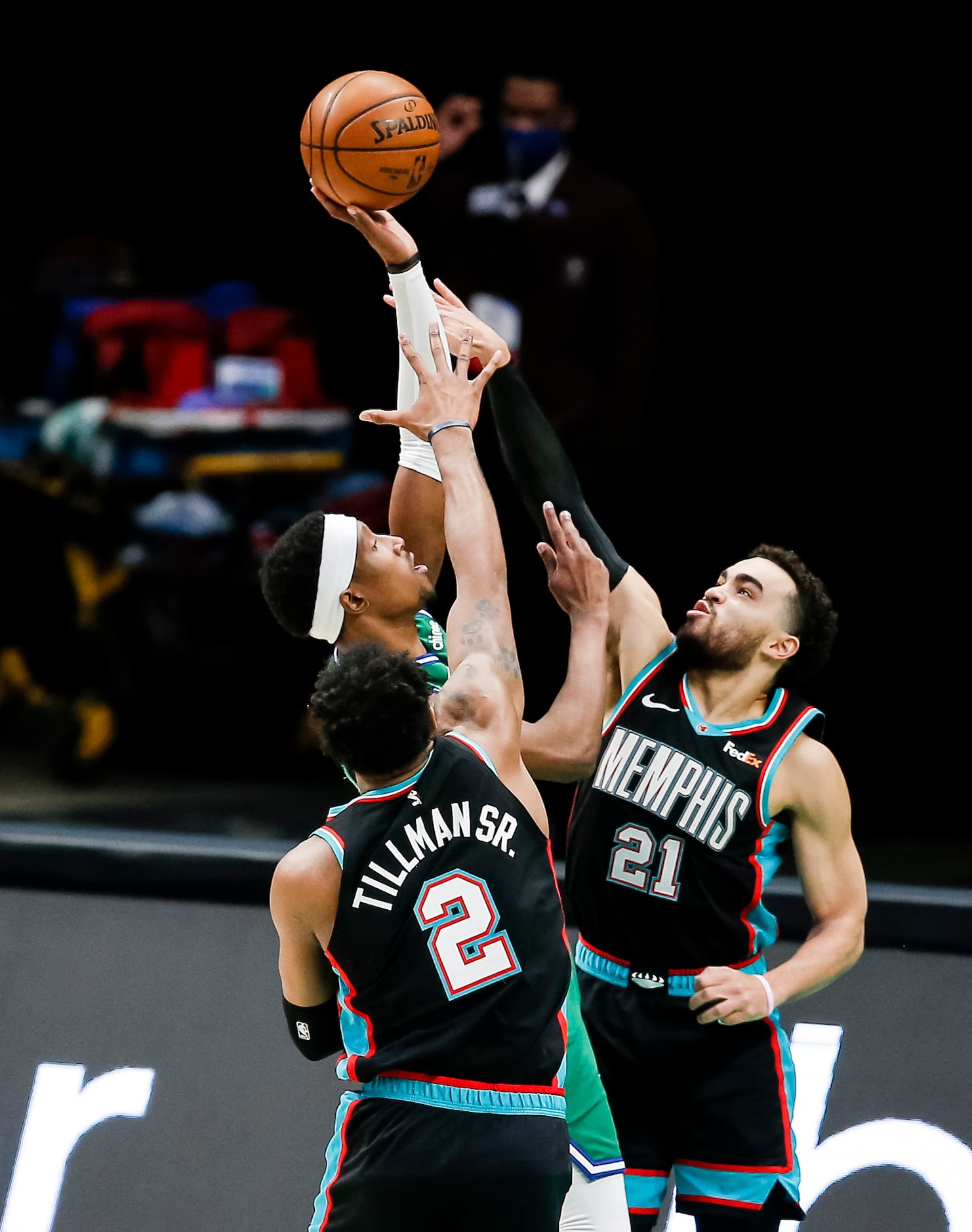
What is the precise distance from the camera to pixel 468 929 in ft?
9.32

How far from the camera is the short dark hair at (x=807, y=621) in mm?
3713

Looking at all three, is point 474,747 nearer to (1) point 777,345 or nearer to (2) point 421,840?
(2) point 421,840

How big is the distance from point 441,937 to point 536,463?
1346mm

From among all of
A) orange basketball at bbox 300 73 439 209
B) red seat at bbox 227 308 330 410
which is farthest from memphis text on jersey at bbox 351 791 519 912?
red seat at bbox 227 308 330 410

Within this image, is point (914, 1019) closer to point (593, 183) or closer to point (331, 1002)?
point (331, 1002)

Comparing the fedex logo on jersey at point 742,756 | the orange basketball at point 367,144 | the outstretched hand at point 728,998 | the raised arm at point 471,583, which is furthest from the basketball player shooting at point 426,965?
the orange basketball at point 367,144

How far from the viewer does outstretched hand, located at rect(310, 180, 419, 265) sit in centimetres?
377

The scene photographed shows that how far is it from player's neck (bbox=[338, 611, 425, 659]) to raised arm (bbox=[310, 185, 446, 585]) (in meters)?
0.43

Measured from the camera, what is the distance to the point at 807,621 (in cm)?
371

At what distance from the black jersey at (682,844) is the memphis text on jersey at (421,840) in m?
0.76

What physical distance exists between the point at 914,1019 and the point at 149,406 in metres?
3.88

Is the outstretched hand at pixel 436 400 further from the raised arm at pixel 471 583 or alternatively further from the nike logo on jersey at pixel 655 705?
the nike logo on jersey at pixel 655 705

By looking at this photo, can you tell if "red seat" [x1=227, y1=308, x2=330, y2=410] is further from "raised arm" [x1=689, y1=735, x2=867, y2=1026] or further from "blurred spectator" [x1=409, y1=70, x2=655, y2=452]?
"raised arm" [x1=689, y1=735, x2=867, y2=1026]

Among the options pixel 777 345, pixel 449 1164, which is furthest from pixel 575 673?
pixel 777 345
